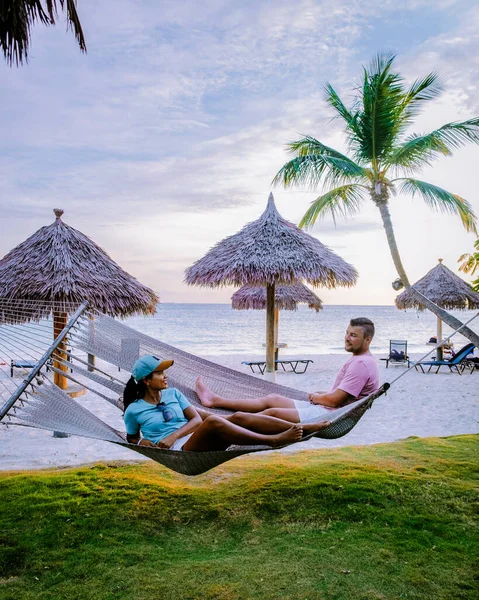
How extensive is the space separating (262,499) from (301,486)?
0.80 feet

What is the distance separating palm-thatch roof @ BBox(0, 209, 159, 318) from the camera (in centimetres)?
565

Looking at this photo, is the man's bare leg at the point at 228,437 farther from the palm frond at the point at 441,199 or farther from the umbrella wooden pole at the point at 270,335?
the umbrella wooden pole at the point at 270,335

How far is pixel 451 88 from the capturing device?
5.12 m

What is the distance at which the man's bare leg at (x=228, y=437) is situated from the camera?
212 centimetres

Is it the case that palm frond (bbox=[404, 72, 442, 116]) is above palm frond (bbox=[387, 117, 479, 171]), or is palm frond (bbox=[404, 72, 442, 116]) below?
above

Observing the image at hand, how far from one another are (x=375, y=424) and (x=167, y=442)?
10.3 feet

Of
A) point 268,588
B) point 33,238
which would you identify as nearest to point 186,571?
point 268,588

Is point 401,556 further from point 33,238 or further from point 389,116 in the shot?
point 33,238

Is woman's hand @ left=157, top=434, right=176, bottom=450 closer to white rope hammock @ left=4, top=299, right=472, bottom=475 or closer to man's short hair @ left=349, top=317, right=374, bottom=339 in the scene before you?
white rope hammock @ left=4, top=299, right=472, bottom=475

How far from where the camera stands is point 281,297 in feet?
35.9

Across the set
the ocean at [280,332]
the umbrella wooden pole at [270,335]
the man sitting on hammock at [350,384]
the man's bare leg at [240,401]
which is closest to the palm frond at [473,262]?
the man sitting on hammock at [350,384]

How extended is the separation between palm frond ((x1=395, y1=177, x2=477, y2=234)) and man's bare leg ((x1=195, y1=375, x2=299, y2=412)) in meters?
3.14

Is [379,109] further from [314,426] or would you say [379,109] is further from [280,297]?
[280,297]

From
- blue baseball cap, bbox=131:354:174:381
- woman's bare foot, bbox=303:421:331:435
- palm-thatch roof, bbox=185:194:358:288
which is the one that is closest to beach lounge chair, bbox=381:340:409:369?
palm-thatch roof, bbox=185:194:358:288
